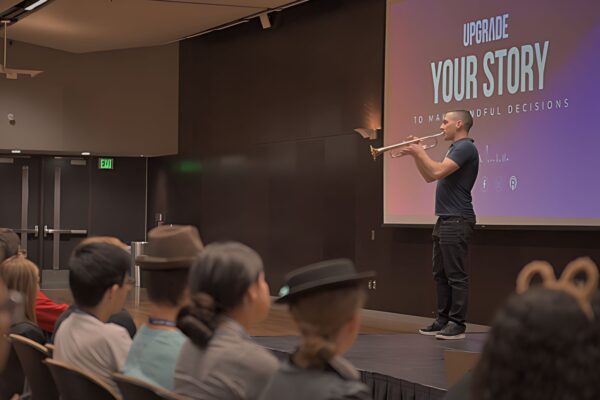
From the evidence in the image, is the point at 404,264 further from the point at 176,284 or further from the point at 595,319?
the point at 595,319

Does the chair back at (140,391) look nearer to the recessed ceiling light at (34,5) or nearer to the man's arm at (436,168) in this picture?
the man's arm at (436,168)

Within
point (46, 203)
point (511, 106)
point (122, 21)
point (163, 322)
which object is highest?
point (122, 21)

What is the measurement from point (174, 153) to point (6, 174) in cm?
274

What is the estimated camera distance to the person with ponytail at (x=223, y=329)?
214 cm

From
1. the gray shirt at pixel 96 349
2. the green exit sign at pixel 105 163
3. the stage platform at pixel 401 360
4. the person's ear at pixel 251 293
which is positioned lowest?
the stage platform at pixel 401 360

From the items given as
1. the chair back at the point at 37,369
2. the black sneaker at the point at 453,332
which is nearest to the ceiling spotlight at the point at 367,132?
the black sneaker at the point at 453,332

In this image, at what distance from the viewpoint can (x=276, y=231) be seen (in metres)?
11.3

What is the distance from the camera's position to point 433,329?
625 centimetres

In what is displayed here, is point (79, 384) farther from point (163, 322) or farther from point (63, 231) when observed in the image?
point (63, 231)

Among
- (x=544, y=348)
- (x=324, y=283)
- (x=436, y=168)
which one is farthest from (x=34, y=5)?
(x=544, y=348)

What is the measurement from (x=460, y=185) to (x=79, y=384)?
3.93 meters

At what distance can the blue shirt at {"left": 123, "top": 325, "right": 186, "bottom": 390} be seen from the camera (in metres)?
2.56

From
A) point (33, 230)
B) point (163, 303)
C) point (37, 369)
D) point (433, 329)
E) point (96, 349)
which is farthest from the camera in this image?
point (33, 230)

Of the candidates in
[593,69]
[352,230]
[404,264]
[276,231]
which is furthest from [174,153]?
[593,69]
